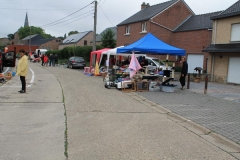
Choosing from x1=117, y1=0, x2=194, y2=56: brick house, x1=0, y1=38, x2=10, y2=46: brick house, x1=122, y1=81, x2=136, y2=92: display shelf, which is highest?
x1=0, y1=38, x2=10, y2=46: brick house

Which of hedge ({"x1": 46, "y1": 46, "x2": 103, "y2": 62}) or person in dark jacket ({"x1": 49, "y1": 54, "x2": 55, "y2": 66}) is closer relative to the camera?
hedge ({"x1": 46, "y1": 46, "x2": 103, "y2": 62})

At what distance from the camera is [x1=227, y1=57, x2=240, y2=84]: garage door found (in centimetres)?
1911

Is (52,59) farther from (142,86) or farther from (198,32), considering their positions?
(142,86)

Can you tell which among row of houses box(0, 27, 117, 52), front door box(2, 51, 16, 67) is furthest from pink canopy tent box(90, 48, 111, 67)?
row of houses box(0, 27, 117, 52)

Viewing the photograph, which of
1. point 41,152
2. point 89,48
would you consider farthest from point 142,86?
point 89,48

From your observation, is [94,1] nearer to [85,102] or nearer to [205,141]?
[85,102]

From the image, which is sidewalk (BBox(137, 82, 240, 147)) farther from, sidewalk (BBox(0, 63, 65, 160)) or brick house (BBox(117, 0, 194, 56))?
Result: brick house (BBox(117, 0, 194, 56))

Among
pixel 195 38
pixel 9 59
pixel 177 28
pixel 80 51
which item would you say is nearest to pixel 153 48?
pixel 9 59

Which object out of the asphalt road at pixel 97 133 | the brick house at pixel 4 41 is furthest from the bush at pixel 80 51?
the brick house at pixel 4 41

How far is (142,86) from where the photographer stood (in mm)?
13664

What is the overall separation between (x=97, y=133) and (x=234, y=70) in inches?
629

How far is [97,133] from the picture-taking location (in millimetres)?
6039

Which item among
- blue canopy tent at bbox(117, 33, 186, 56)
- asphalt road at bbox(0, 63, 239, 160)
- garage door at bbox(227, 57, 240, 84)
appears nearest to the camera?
asphalt road at bbox(0, 63, 239, 160)

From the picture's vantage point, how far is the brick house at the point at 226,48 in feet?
62.9
